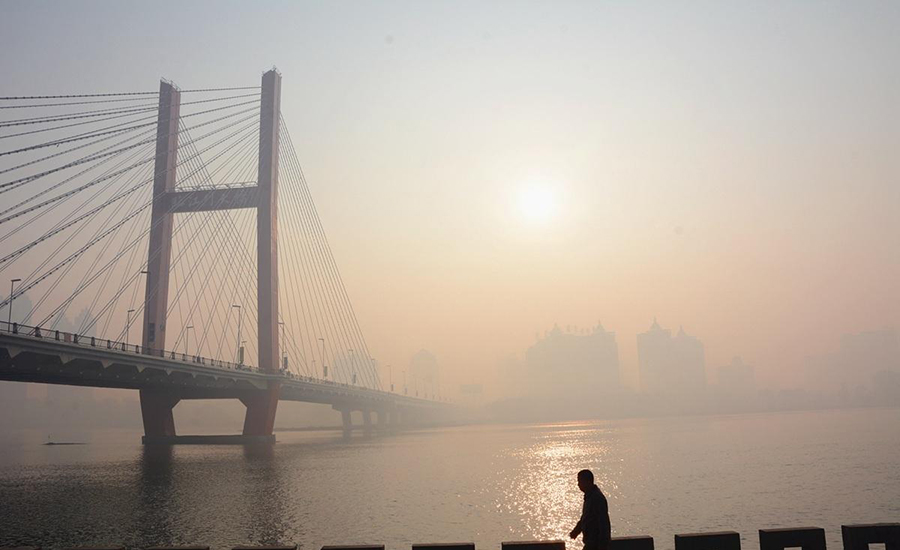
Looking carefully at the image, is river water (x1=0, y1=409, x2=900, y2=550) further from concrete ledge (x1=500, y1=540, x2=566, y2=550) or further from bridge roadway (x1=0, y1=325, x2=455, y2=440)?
concrete ledge (x1=500, y1=540, x2=566, y2=550)

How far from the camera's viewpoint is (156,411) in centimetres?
8438

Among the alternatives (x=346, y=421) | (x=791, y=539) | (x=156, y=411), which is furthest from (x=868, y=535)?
(x=346, y=421)

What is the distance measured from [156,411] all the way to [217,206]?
25296mm

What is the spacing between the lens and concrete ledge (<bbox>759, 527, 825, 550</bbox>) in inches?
345

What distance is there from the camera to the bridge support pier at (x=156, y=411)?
84.2 meters

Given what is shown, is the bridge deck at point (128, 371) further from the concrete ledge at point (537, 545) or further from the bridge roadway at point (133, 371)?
the concrete ledge at point (537, 545)

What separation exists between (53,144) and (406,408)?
498 feet

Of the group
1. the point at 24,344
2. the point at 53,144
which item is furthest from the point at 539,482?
the point at 53,144

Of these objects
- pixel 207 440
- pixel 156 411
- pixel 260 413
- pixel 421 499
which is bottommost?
pixel 421 499

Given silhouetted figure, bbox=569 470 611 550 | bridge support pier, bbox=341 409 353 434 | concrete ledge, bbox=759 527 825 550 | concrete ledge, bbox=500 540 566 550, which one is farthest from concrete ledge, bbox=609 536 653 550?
bridge support pier, bbox=341 409 353 434

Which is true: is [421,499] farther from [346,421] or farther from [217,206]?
[346,421]

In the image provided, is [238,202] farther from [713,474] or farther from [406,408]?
[406,408]

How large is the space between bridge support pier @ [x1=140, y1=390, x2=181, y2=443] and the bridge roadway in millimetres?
803

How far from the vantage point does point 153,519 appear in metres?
30.4
